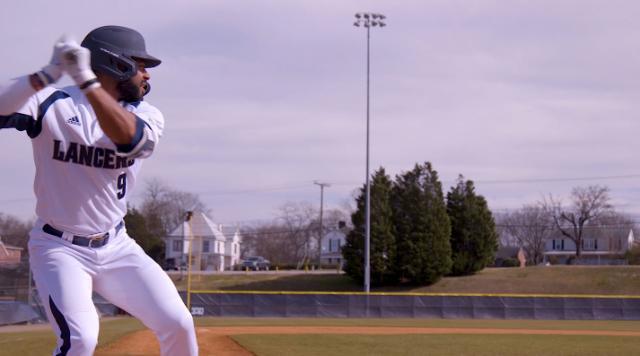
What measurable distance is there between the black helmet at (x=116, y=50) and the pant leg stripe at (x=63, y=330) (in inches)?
51.1

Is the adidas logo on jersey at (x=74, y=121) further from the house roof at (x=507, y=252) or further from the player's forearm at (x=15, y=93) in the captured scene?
the house roof at (x=507, y=252)

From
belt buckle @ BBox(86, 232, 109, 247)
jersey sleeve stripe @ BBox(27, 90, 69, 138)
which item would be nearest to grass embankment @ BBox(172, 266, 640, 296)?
belt buckle @ BBox(86, 232, 109, 247)

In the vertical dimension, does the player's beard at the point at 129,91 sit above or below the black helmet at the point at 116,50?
below

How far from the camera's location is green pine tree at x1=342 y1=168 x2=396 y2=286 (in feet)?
173

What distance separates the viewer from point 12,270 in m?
28.8

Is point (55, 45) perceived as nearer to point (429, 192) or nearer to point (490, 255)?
point (429, 192)

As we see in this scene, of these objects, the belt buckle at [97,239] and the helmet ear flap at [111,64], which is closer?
the helmet ear flap at [111,64]

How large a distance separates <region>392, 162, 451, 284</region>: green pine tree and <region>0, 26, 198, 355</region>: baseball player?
159ft

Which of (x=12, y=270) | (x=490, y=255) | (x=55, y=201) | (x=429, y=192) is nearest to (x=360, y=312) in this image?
(x=12, y=270)

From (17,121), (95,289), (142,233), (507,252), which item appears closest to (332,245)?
(507,252)

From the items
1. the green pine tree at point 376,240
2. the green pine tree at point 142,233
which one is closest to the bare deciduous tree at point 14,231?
the green pine tree at point 142,233

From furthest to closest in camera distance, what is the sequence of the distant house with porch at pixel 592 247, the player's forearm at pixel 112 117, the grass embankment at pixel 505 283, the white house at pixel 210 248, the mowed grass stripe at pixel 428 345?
the distant house with porch at pixel 592 247, the white house at pixel 210 248, the grass embankment at pixel 505 283, the mowed grass stripe at pixel 428 345, the player's forearm at pixel 112 117

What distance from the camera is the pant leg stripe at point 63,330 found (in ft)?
14.0

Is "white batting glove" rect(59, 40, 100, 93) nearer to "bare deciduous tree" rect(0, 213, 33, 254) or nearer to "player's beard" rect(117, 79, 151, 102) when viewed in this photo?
"player's beard" rect(117, 79, 151, 102)
